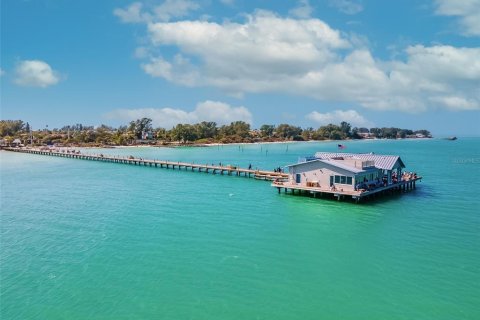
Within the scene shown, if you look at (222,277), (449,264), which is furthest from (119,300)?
(449,264)

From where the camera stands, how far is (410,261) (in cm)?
2581

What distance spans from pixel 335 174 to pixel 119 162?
216 ft

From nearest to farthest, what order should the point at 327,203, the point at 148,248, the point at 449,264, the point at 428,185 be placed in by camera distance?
the point at 449,264 < the point at 148,248 < the point at 327,203 < the point at 428,185

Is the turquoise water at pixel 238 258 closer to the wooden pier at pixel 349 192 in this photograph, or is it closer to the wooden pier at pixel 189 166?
the wooden pier at pixel 349 192

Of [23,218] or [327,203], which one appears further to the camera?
[327,203]

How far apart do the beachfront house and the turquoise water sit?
109 inches

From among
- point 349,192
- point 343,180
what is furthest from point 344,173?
point 349,192

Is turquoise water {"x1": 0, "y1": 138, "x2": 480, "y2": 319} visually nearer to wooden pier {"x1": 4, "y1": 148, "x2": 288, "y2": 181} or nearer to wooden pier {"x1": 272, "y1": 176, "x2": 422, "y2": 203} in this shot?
wooden pier {"x1": 272, "y1": 176, "x2": 422, "y2": 203}

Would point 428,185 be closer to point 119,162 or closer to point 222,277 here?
point 222,277

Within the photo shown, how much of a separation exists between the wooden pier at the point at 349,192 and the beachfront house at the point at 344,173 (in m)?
0.69

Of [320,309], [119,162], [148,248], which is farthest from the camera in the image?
[119,162]

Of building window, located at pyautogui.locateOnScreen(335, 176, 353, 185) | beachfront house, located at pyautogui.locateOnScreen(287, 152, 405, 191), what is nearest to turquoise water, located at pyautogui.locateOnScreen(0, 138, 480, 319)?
beachfront house, located at pyautogui.locateOnScreen(287, 152, 405, 191)

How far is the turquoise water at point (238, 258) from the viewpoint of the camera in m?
20.0

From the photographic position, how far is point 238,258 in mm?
26109
